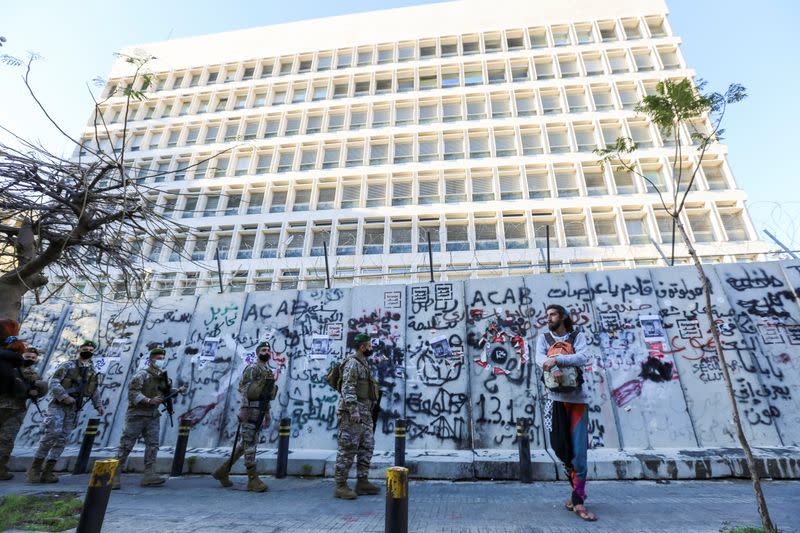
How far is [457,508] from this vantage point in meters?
3.89

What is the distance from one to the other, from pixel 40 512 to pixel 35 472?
2472 millimetres

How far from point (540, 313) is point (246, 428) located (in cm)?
537

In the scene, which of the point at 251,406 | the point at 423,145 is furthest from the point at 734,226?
the point at 251,406

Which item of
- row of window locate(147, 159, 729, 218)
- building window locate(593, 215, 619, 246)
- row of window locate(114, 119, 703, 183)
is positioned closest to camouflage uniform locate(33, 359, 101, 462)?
row of window locate(147, 159, 729, 218)

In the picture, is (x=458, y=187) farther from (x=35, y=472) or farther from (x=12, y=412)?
(x=35, y=472)

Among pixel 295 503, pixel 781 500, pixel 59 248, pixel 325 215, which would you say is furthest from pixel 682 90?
pixel 325 215

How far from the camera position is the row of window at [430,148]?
21.9m

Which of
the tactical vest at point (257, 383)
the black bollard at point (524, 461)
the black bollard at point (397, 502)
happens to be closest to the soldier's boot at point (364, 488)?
the tactical vest at point (257, 383)

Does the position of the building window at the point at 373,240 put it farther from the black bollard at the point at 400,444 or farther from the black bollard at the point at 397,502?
the black bollard at the point at 397,502

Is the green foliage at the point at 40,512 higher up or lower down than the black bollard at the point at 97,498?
lower down

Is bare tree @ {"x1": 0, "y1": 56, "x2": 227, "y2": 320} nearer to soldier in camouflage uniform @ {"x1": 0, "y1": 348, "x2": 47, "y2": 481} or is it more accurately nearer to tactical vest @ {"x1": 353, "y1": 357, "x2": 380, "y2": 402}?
soldier in camouflage uniform @ {"x1": 0, "y1": 348, "x2": 47, "y2": 481}

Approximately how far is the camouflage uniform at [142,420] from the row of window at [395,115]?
19982mm

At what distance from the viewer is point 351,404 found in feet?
15.0

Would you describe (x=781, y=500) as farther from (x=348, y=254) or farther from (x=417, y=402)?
(x=348, y=254)
